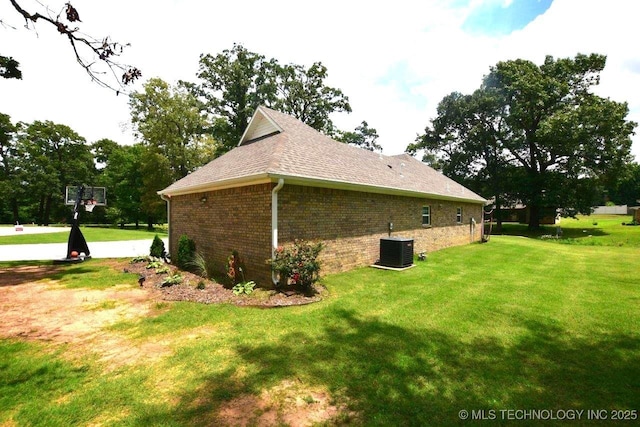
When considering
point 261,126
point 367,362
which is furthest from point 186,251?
point 367,362

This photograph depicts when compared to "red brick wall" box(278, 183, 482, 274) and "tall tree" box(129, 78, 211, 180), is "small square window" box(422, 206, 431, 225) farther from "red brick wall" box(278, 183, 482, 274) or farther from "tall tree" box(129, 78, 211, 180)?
"tall tree" box(129, 78, 211, 180)

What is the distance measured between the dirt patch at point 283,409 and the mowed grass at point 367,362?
0.08 meters

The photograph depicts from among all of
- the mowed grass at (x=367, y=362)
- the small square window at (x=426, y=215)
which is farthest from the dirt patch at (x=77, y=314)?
the small square window at (x=426, y=215)

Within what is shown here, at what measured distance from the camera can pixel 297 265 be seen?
23.5ft

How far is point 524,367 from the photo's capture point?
12.5 feet

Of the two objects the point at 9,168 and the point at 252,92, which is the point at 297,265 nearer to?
the point at 252,92

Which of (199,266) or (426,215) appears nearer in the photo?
(199,266)

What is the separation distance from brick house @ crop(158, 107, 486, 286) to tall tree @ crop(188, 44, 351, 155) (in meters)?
17.3

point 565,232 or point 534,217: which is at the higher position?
point 534,217

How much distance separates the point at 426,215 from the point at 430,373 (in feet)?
38.4

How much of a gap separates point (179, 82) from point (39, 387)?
32648 millimetres

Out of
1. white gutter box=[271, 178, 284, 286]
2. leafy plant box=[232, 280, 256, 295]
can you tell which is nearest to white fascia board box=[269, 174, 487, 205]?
white gutter box=[271, 178, 284, 286]

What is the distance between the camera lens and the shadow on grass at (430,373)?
3029 millimetres

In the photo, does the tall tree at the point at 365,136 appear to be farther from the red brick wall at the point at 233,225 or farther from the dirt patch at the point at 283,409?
the dirt patch at the point at 283,409
